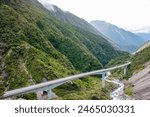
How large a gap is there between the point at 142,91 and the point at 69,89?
3709 cm

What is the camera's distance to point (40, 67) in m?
179

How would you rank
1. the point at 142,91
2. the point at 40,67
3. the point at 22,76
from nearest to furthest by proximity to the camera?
1. the point at 142,91
2. the point at 22,76
3. the point at 40,67

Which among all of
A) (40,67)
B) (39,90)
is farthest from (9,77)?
(39,90)

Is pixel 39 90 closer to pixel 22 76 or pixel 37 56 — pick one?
pixel 22 76

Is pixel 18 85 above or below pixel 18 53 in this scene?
below

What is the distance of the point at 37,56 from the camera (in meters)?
196

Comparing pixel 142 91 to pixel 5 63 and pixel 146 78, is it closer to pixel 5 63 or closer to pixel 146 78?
pixel 146 78

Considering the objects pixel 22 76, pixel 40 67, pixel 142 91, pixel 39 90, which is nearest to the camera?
pixel 39 90

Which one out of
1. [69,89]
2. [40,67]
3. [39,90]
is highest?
[40,67]

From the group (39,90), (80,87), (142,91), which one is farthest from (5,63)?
(142,91)

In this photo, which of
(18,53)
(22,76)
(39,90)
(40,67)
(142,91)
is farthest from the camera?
(18,53)

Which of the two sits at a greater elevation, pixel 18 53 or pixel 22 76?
pixel 18 53

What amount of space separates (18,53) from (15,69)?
19.3 metres

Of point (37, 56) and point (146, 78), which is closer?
point (146, 78)
